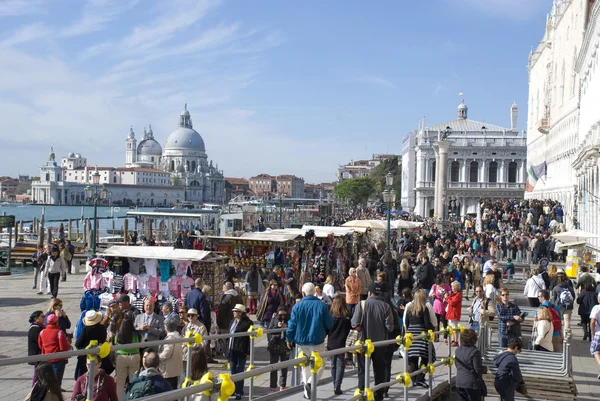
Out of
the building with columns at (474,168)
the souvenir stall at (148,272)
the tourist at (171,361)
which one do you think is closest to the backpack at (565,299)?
the souvenir stall at (148,272)

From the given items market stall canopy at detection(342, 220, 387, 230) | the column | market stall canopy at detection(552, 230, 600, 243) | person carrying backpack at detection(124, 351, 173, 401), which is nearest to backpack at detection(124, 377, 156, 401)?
person carrying backpack at detection(124, 351, 173, 401)

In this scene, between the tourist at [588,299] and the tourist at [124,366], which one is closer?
the tourist at [124,366]

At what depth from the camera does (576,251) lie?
54.2 ft

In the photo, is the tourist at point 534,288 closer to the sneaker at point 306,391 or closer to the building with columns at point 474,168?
the sneaker at point 306,391

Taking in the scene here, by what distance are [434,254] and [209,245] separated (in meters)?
6.26

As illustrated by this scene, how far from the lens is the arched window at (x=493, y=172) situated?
222ft

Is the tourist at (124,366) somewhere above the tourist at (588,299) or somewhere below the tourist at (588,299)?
below

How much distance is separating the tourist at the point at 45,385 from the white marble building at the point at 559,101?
73.8 feet

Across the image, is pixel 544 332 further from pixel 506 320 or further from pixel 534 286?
pixel 534 286

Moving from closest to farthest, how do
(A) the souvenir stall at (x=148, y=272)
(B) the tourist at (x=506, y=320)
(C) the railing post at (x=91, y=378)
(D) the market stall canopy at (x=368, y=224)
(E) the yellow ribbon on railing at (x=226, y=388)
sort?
1. (E) the yellow ribbon on railing at (x=226, y=388)
2. (C) the railing post at (x=91, y=378)
3. (B) the tourist at (x=506, y=320)
4. (A) the souvenir stall at (x=148, y=272)
5. (D) the market stall canopy at (x=368, y=224)

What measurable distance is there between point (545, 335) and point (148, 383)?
5062 mm

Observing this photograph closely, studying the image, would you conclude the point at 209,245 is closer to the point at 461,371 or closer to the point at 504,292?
the point at 504,292

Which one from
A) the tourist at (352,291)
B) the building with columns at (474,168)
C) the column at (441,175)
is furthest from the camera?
the building with columns at (474,168)

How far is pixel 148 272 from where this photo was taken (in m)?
11.6
